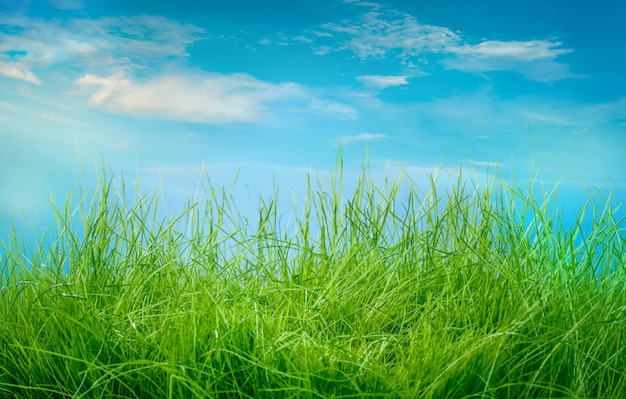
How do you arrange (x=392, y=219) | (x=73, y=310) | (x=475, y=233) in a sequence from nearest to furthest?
(x=73, y=310) → (x=475, y=233) → (x=392, y=219)

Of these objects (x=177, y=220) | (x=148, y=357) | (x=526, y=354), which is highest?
(x=177, y=220)

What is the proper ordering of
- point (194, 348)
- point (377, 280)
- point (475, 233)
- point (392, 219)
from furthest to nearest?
1. point (392, 219)
2. point (475, 233)
3. point (377, 280)
4. point (194, 348)

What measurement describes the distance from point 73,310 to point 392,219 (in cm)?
156

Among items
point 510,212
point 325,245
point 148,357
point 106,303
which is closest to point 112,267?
point 106,303

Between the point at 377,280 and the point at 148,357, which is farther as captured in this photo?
the point at 377,280

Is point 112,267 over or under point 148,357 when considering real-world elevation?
over

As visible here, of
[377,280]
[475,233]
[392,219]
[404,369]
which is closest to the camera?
[404,369]

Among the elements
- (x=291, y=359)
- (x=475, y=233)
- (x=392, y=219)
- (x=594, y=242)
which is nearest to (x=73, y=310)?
(x=291, y=359)

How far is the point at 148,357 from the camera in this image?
2.41 m

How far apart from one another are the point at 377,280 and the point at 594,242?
3.29 feet

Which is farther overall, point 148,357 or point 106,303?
point 106,303

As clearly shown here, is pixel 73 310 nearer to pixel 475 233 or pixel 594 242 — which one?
pixel 475 233

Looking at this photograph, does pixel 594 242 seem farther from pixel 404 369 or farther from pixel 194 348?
pixel 194 348

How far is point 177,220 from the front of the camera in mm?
3262
